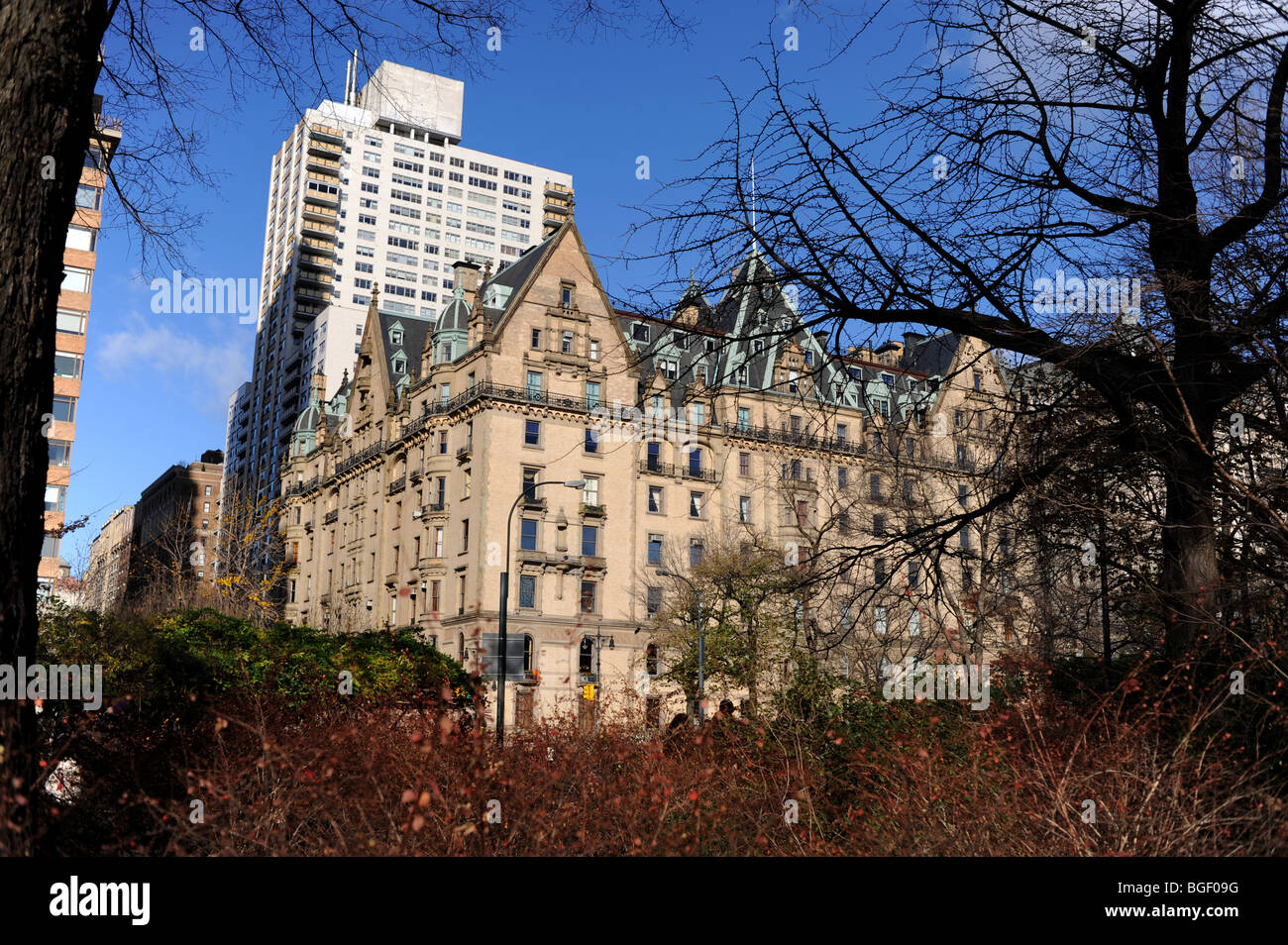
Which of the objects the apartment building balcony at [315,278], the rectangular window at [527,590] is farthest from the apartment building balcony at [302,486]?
the apartment building balcony at [315,278]

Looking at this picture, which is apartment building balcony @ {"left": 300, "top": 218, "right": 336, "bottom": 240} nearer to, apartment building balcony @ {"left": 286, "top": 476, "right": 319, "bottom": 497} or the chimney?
apartment building balcony @ {"left": 286, "top": 476, "right": 319, "bottom": 497}

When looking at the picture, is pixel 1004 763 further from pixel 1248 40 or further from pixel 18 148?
pixel 18 148

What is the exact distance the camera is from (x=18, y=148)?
20.9 ft

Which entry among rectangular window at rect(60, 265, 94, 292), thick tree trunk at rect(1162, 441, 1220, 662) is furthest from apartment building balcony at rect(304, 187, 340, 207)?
thick tree trunk at rect(1162, 441, 1220, 662)

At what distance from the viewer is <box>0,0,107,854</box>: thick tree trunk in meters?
6.06

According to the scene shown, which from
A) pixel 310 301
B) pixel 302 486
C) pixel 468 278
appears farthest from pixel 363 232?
pixel 468 278

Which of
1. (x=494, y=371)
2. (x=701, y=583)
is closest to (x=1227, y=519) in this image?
(x=701, y=583)

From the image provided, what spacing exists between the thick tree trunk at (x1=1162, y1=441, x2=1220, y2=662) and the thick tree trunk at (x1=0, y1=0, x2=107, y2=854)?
7.21 meters

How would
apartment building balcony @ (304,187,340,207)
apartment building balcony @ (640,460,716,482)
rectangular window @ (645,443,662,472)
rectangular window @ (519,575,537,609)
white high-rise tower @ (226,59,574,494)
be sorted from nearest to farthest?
rectangular window @ (519,575,537,609), apartment building balcony @ (640,460,716,482), rectangular window @ (645,443,662,472), white high-rise tower @ (226,59,574,494), apartment building balcony @ (304,187,340,207)

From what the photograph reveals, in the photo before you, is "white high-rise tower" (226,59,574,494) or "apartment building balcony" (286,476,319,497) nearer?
"apartment building balcony" (286,476,319,497)

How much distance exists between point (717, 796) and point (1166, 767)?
4.40 m

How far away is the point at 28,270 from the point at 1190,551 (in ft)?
25.6
